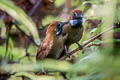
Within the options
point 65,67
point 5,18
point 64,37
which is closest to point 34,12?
point 5,18

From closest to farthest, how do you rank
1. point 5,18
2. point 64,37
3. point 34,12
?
point 64,37
point 5,18
point 34,12

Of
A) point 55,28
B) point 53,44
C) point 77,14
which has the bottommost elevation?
point 53,44

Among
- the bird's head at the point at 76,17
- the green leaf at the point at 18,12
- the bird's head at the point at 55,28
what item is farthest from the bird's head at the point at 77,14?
the green leaf at the point at 18,12

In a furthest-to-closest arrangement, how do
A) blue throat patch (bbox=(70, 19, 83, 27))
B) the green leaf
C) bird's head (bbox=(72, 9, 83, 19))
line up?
blue throat patch (bbox=(70, 19, 83, 27)) → bird's head (bbox=(72, 9, 83, 19)) → the green leaf

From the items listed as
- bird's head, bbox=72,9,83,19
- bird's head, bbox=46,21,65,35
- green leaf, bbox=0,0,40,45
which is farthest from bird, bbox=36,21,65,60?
green leaf, bbox=0,0,40,45

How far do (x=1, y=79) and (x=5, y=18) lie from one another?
0.65 meters

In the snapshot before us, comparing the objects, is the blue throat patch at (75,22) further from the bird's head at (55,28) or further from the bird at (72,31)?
the bird's head at (55,28)

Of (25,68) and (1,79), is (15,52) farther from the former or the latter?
(25,68)

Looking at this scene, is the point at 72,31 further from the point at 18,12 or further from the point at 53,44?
the point at 18,12

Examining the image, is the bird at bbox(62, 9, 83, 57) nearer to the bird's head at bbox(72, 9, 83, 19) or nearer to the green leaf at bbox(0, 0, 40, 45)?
the bird's head at bbox(72, 9, 83, 19)

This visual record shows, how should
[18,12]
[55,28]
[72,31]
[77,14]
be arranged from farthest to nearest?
1. [72,31]
2. [55,28]
3. [77,14]
4. [18,12]

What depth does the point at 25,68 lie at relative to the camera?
2.15ft

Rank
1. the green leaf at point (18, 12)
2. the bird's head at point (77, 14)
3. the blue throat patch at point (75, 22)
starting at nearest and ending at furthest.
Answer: the green leaf at point (18, 12), the bird's head at point (77, 14), the blue throat patch at point (75, 22)

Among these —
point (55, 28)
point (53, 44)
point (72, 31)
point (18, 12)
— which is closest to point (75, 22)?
point (72, 31)
